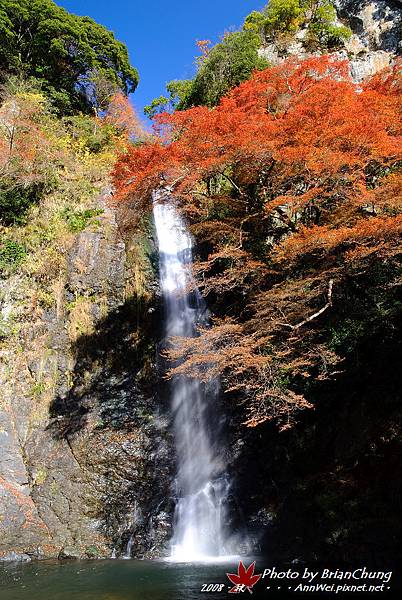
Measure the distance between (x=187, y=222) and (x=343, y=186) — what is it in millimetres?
6515

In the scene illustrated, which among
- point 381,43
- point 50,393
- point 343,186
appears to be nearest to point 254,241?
point 343,186

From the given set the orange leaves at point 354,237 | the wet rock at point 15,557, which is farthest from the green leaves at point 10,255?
the orange leaves at point 354,237

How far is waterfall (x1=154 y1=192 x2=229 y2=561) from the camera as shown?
32.1 feet

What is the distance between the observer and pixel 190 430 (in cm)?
1209

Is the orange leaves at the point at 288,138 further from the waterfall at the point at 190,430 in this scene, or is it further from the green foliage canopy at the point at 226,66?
the green foliage canopy at the point at 226,66

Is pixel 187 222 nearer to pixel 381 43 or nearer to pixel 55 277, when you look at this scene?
pixel 55 277

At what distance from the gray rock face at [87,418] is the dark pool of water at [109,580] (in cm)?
96

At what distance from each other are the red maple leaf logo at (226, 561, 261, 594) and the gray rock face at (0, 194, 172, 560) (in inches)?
105

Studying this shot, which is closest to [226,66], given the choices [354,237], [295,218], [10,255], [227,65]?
[227,65]

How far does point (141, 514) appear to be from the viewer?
411 inches

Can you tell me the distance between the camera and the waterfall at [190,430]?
32.1ft

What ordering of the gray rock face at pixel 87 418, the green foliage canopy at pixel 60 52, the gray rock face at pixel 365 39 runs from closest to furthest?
1. the gray rock face at pixel 87 418
2. the green foliage canopy at pixel 60 52
3. the gray rock face at pixel 365 39

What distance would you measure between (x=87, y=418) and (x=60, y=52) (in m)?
18.3

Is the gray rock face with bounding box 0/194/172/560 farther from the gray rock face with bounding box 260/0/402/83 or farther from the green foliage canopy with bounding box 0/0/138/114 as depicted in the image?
the gray rock face with bounding box 260/0/402/83
